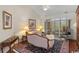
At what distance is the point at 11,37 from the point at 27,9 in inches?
21.2

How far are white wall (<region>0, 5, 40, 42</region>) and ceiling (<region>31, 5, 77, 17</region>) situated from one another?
0.09 meters

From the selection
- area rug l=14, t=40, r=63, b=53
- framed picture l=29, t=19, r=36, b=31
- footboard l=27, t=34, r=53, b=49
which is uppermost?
framed picture l=29, t=19, r=36, b=31

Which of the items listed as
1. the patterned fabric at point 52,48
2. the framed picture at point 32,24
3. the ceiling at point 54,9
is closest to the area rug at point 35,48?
the patterned fabric at point 52,48

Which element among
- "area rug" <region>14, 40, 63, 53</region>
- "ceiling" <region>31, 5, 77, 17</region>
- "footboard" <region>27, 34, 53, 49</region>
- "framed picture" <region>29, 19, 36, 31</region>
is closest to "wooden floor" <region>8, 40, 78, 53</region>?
"area rug" <region>14, 40, 63, 53</region>

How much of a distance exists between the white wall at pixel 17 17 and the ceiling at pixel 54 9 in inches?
3.6

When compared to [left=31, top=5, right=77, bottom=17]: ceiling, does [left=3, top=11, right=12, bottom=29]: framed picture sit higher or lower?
lower

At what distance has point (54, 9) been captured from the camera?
6.48 feet

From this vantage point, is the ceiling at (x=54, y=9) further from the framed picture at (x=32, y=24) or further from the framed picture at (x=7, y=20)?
the framed picture at (x=7, y=20)

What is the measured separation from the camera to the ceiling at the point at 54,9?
1.96 meters

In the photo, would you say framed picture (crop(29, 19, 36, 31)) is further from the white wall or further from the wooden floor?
the wooden floor

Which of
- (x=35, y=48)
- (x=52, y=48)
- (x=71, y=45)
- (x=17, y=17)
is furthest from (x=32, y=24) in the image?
(x=71, y=45)

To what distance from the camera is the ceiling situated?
77.0 inches

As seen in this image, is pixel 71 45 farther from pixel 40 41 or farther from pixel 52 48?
pixel 40 41

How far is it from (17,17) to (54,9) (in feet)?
2.08
